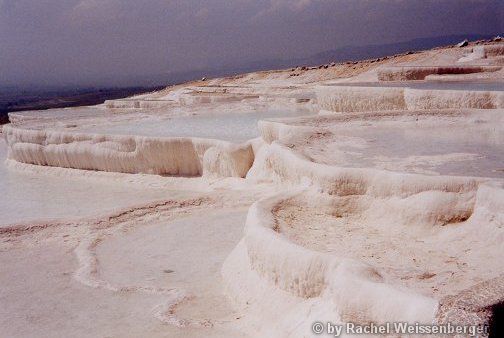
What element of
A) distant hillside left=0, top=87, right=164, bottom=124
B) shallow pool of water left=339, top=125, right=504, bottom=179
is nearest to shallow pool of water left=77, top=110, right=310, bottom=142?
shallow pool of water left=339, top=125, right=504, bottom=179

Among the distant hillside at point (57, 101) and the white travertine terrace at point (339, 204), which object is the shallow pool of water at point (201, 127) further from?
the distant hillside at point (57, 101)

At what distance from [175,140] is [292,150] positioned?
3615 mm

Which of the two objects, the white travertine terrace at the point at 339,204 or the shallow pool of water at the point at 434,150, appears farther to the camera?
the shallow pool of water at the point at 434,150

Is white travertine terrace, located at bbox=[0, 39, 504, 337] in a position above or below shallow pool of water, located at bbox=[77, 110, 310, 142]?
below

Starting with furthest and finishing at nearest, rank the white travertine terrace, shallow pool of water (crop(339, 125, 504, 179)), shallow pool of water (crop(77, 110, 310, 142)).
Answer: shallow pool of water (crop(77, 110, 310, 142)) → shallow pool of water (crop(339, 125, 504, 179)) → the white travertine terrace

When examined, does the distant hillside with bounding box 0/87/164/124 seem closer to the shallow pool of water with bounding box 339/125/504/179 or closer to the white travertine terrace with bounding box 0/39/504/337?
the white travertine terrace with bounding box 0/39/504/337

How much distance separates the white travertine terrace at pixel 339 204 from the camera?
342 cm

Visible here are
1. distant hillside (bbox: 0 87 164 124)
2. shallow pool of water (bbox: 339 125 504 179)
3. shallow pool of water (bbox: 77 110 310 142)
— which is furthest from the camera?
distant hillside (bbox: 0 87 164 124)

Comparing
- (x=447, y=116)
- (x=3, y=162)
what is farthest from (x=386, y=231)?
(x=3, y=162)

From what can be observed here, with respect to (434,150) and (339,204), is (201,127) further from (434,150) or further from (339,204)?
(339,204)

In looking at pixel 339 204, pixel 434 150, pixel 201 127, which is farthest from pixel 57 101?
pixel 339 204

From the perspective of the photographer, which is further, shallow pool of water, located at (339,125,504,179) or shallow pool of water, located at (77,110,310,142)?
shallow pool of water, located at (77,110,310,142)

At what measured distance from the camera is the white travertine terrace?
3.42 meters

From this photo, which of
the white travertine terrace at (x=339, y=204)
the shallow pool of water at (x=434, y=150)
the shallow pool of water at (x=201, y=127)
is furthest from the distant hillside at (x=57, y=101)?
the shallow pool of water at (x=434, y=150)
